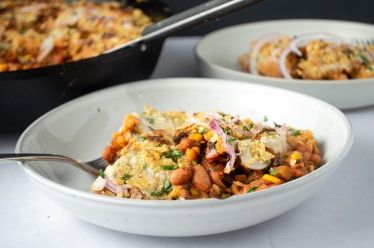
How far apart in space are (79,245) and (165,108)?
809mm

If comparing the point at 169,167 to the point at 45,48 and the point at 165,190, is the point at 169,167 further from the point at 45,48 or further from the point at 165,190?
the point at 45,48

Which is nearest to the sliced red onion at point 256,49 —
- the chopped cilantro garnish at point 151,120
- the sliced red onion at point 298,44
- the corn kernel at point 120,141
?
the sliced red onion at point 298,44

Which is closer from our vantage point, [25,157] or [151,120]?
[25,157]

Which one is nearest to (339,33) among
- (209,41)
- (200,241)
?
(209,41)

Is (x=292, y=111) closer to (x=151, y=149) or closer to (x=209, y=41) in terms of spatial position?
(x=151, y=149)

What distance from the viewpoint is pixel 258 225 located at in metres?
1.65

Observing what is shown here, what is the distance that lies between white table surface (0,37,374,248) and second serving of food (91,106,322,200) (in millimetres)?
124

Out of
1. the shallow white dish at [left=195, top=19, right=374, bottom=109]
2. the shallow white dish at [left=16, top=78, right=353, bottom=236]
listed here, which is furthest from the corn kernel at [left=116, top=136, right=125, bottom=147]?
the shallow white dish at [left=195, top=19, right=374, bottom=109]

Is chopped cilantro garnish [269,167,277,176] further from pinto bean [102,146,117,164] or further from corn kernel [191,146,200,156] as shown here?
pinto bean [102,146,117,164]

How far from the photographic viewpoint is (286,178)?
5.18 feet

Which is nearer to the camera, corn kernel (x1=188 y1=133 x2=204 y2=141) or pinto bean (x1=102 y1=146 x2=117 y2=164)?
corn kernel (x1=188 y1=133 x2=204 y2=141)

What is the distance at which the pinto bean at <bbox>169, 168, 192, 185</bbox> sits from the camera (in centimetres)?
154

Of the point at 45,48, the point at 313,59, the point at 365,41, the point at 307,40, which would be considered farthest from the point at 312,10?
the point at 45,48

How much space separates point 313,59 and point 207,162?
1.07 metres
